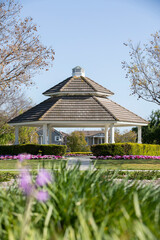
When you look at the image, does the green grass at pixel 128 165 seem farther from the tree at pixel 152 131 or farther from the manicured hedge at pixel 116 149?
the tree at pixel 152 131

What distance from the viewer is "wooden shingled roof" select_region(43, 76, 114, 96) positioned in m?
26.1

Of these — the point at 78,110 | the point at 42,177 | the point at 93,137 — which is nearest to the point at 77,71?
the point at 78,110

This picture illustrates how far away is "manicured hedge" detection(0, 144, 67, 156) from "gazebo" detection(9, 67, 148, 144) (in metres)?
1.73

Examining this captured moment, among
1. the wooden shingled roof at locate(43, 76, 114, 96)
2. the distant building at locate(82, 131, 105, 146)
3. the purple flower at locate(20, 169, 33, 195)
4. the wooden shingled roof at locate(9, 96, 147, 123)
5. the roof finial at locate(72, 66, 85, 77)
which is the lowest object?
the purple flower at locate(20, 169, 33, 195)

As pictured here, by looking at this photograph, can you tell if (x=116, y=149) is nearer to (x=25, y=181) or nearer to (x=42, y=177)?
(x=25, y=181)

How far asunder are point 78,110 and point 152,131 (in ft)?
29.8

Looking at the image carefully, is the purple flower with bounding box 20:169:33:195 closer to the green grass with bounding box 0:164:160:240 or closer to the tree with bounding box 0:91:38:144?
the green grass with bounding box 0:164:160:240

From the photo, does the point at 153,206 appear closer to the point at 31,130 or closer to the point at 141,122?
the point at 141,122

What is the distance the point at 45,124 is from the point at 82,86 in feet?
15.5

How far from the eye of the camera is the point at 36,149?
74.1 feet

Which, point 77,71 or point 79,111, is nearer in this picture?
point 79,111

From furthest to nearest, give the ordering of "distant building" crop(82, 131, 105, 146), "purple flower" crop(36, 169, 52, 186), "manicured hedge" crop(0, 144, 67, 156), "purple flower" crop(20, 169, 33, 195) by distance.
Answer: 1. "distant building" crop(82, 131, 105, 146)
2. "manicured hedge" crop(0, 144, 67, 156)
3. "purple flower" crop(20, 169, 33, 195)
4. "purple flower" crop(36, 169, 52, 186)

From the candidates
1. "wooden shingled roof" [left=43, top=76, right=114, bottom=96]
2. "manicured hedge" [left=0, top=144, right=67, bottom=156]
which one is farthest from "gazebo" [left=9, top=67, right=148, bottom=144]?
"manicured hedge" [left=0, top=144, right=67, bottom=156]

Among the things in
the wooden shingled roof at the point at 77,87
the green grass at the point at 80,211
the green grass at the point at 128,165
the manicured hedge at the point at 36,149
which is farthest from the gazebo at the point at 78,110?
the green grass at the point at 80,211
